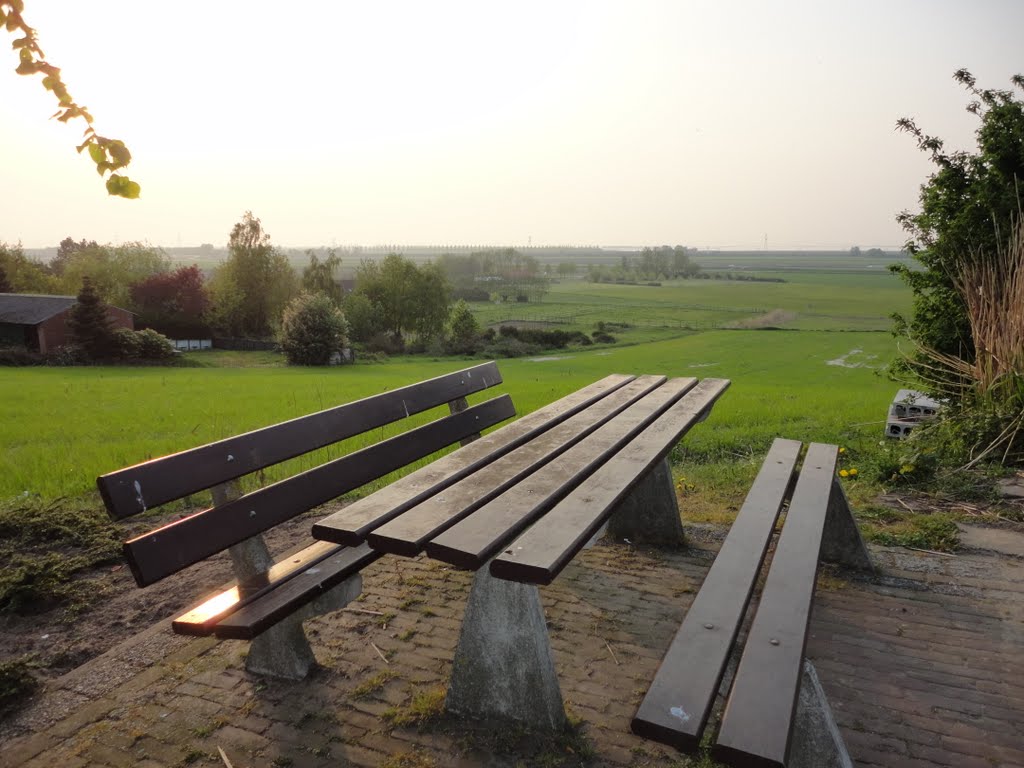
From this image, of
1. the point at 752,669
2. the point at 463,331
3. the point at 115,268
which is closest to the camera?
the point at 752,669

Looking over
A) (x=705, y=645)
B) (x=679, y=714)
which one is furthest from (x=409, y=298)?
(x=679, y=714)

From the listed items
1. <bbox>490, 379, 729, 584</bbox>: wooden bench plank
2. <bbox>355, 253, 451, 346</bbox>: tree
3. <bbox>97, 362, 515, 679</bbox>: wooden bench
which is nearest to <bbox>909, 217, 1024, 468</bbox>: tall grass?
<bbox>490, 379, 729, 584</bbox>: wooden bench plank

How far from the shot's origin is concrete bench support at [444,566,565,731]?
2.48 metres

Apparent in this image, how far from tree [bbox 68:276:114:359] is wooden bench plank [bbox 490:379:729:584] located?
123 ft

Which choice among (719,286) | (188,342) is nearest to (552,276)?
(719,286)

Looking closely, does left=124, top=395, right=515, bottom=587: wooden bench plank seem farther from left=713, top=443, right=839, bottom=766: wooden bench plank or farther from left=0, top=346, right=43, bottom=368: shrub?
left=0, top=346, right=43, bottom=368: shrub

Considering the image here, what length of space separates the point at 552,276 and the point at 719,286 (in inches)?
1487

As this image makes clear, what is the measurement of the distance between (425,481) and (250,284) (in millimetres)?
58409

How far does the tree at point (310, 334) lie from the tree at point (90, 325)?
854cm

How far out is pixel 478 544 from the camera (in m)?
2.07

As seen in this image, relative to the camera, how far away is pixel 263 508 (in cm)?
258

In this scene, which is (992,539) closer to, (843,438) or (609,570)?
(609,570)

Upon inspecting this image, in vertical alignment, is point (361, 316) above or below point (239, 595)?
below

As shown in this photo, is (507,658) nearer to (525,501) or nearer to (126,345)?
(525,501)
